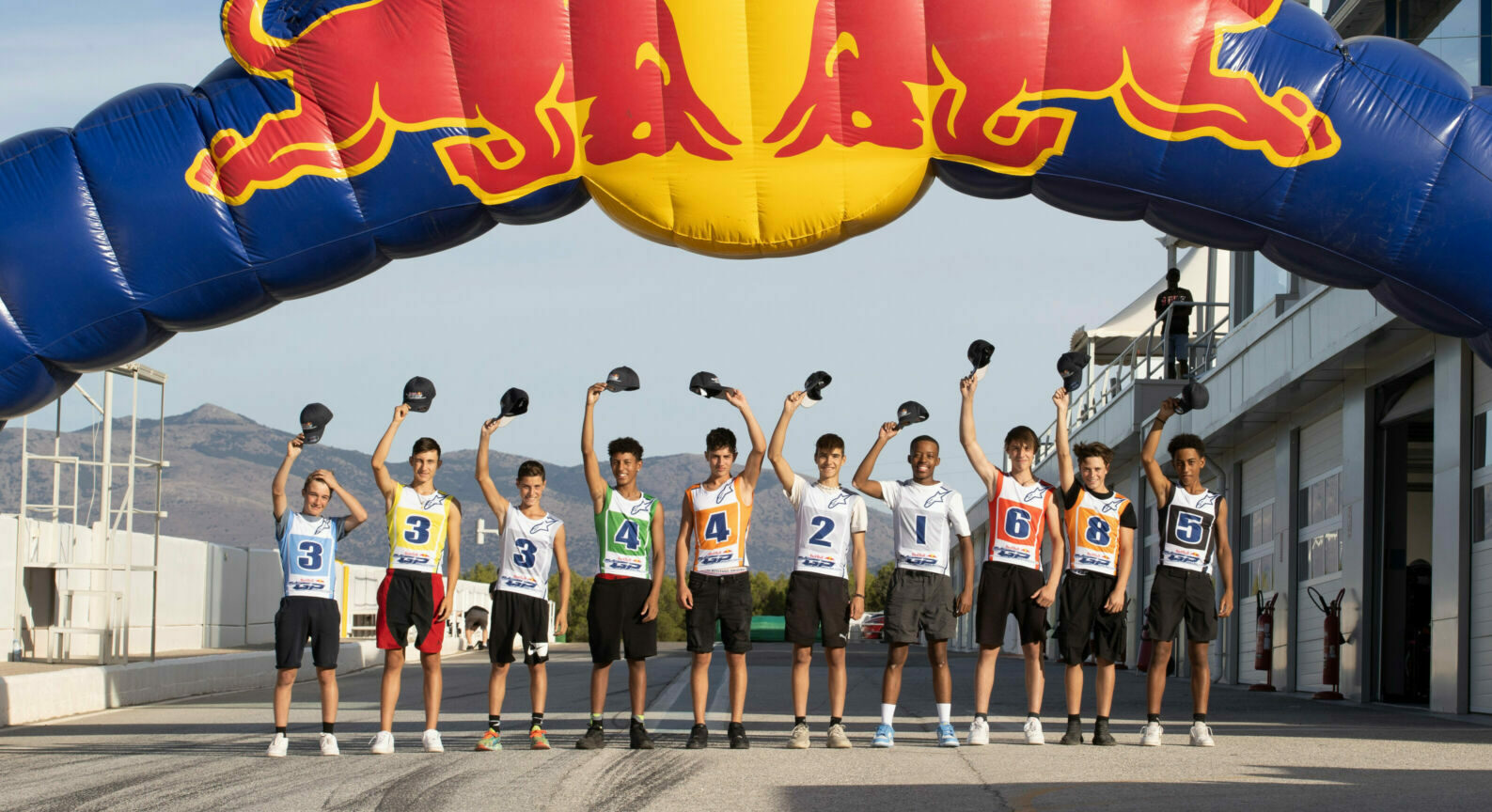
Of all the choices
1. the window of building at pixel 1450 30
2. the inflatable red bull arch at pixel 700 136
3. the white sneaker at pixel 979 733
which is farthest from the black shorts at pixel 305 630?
the window of building at pixel 1450 30

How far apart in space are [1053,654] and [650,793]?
31.5 metres

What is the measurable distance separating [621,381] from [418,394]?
124 centimetres

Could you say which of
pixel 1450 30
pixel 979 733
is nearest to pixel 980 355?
pixel 979 733

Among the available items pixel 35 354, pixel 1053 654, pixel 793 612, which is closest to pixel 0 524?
pixel 35 354

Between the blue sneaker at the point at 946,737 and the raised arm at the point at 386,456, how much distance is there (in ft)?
12.0

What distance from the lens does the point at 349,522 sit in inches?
400

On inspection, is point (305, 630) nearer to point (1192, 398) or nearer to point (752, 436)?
point (752, 436)

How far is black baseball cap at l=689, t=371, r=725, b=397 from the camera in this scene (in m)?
9.80

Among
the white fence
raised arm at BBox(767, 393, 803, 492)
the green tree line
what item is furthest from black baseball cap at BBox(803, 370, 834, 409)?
the green tree line

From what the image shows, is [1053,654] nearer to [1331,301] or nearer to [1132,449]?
[1132,449]

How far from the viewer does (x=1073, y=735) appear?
10.5 m

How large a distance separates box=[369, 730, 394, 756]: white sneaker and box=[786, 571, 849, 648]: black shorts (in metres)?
2.49

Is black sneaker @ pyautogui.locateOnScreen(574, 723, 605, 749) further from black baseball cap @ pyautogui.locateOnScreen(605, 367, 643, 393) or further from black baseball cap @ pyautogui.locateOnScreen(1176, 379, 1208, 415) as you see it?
black baseball cap @ pyautogui.locateOnScreen(1176, 379, 1208, 415)

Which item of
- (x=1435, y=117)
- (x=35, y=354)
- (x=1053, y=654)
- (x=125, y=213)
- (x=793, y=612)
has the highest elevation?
(x=1435, y=117)
